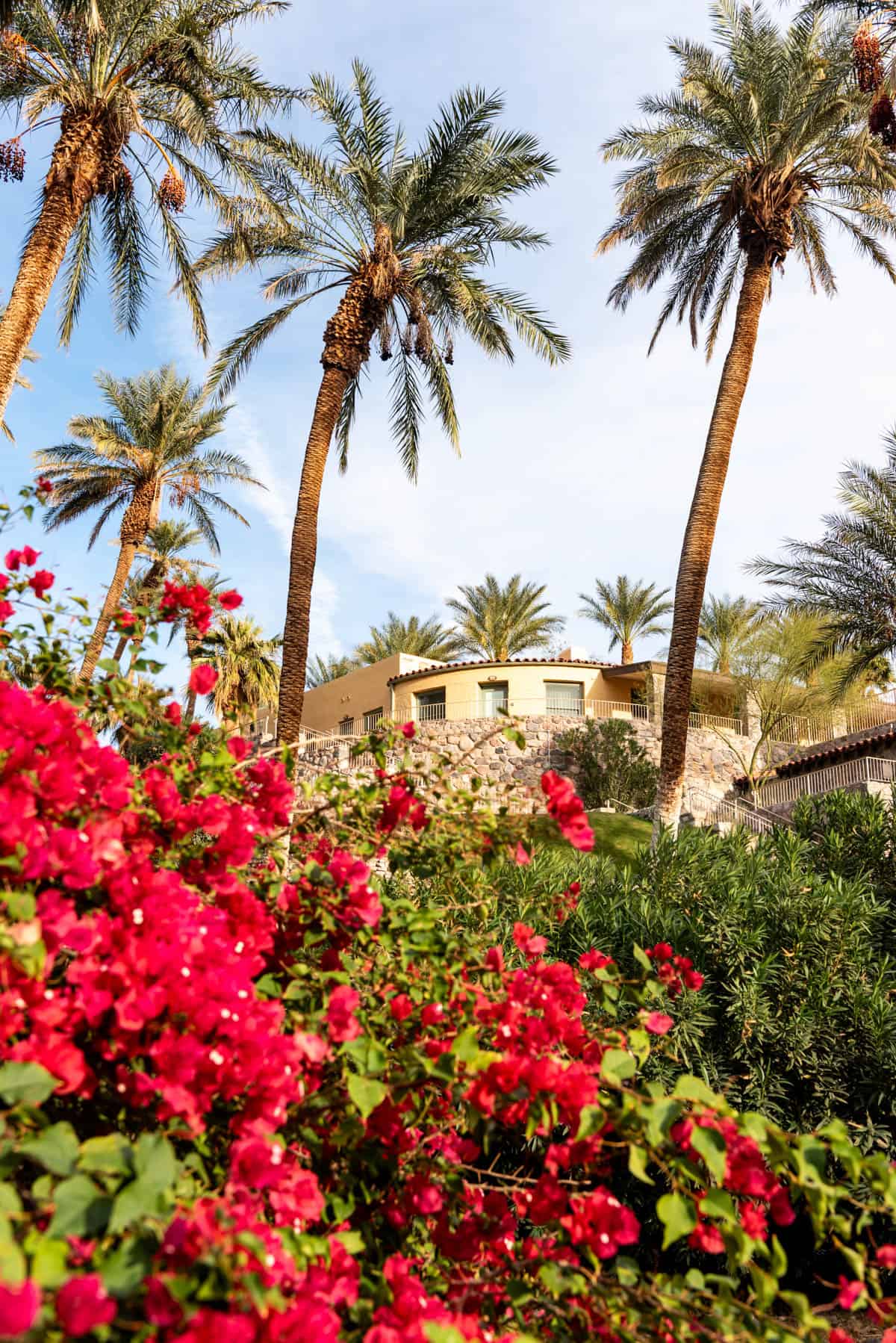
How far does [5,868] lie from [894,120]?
47.9 ft

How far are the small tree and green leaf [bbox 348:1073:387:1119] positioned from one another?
2335 cm

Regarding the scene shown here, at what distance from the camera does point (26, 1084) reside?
125cm

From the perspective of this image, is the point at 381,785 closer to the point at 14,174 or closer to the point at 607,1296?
the point at 607,1296

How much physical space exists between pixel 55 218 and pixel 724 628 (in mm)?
27141

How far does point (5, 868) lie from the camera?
1.61 meters

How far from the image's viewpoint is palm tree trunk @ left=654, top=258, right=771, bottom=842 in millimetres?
13469

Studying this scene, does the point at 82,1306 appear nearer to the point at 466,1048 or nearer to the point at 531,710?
the point at 466,1048

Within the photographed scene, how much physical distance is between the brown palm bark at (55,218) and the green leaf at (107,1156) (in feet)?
35.0

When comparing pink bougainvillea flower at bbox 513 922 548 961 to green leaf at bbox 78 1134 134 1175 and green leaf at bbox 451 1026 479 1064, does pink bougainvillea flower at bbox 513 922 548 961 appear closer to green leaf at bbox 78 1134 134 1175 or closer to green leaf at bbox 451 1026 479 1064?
green leaf at bbox 451 1026 479 1064

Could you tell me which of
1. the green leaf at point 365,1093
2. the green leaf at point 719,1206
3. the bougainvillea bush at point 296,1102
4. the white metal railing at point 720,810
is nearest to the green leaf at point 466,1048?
the bougainvillea bush at point 296,1102

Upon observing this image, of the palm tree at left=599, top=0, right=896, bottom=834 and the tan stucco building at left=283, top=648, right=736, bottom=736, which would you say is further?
the tan stucco building at left=283, top=648, right=736, bottom=736

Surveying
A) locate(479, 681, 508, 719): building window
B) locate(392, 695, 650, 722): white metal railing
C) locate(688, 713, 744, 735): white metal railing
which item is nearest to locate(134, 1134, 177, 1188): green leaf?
locate(392, 695, 650, 722): white metal railing

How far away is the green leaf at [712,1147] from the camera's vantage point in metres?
1.53

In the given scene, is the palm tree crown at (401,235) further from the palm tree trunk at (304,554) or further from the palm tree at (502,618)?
the palm tree at (502,618)
